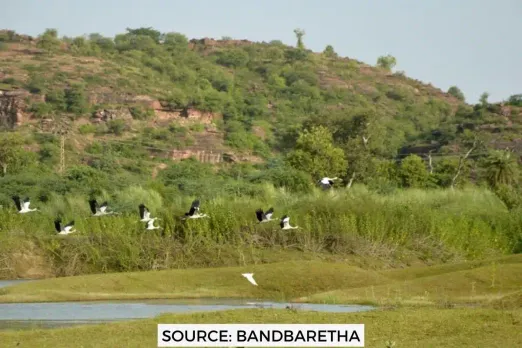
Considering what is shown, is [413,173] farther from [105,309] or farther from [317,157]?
[105,309]

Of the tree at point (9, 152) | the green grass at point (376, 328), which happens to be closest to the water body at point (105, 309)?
the green grass at point (376, 328)

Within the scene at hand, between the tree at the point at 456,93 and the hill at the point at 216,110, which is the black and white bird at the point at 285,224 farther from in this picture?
the tree at the point at 456,93

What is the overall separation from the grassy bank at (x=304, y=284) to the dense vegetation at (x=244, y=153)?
5360mm

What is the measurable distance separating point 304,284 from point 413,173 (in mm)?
46657

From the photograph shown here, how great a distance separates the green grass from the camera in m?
15.5

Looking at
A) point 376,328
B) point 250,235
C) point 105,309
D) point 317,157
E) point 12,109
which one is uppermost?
point 376,328

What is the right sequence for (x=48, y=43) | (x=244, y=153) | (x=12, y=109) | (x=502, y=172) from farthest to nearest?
(x=48, y=43)
(x=244, y=153)
(x=12, y=109)
(x=502, y=172)

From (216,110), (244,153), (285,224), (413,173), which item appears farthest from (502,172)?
(216,110)

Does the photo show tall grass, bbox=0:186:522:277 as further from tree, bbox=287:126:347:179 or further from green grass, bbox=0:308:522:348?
tree, bbox=287:126:347:179

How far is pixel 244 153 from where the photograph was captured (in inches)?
4419

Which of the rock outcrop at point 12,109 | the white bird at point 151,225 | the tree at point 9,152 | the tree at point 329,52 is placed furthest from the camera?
the tree at point 329,52

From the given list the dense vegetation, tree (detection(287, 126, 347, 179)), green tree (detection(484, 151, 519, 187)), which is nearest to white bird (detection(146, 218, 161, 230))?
the dense vegetation

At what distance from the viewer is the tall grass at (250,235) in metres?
33.3

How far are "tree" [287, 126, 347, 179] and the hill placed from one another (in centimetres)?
27
